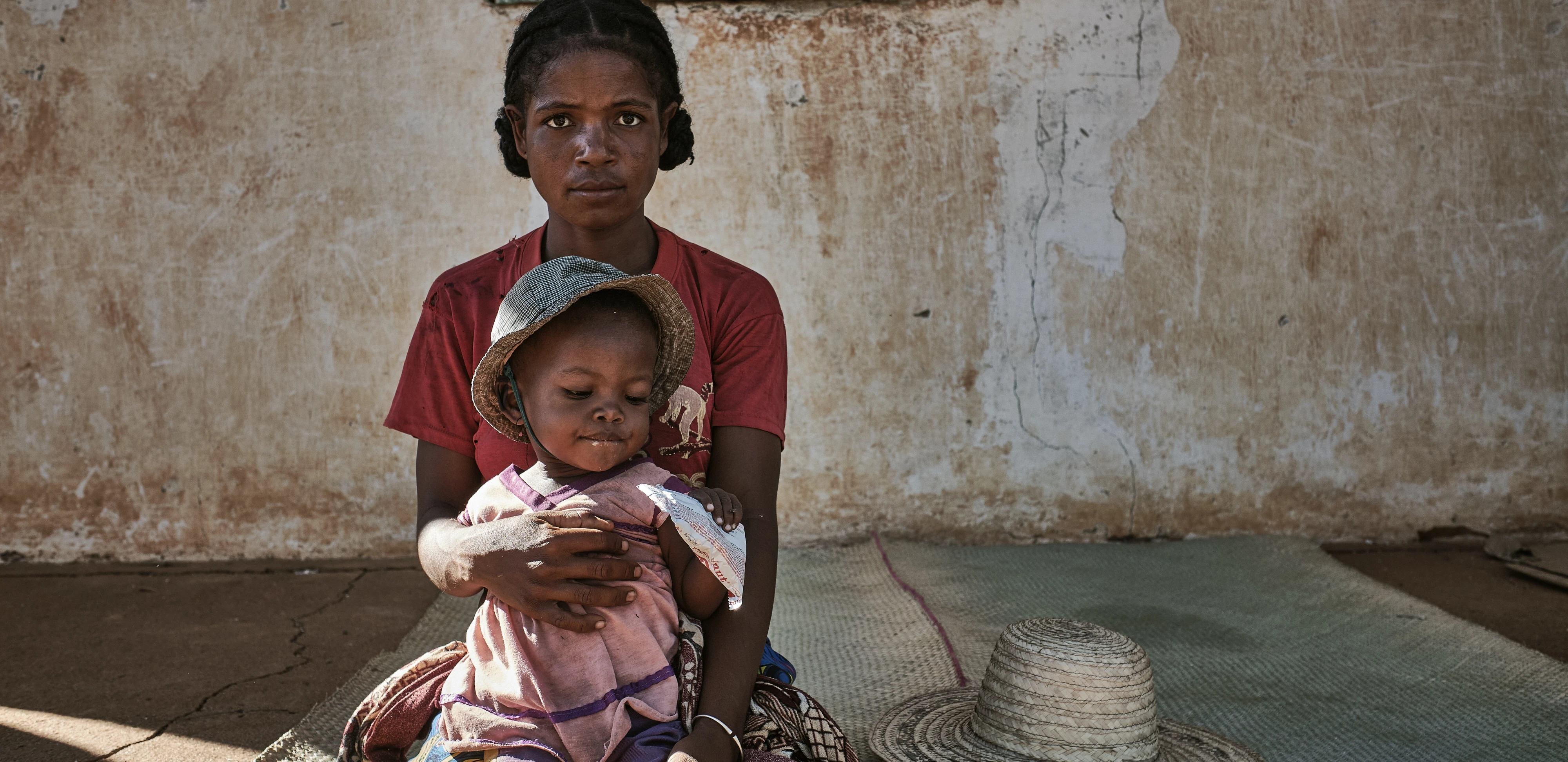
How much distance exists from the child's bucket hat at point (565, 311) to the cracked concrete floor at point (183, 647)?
137 cm

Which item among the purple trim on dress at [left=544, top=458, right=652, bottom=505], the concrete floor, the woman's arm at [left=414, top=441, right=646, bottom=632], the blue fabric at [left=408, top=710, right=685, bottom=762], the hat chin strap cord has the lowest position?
the concrete floor

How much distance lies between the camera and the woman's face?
1.67 m

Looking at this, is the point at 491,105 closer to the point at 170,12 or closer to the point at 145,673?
the point at 170,12

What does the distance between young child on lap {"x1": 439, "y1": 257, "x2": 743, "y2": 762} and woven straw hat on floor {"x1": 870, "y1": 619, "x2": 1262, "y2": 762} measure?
733 millimetres

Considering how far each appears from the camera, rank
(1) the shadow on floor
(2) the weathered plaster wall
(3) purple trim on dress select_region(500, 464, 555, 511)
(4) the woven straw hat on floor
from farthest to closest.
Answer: (2) the weathered plaster wall, (1) the shadow on floor, (4) the woven straw hat on floor, (3) purple trim on dress select_region(500, 464, 555, 511)

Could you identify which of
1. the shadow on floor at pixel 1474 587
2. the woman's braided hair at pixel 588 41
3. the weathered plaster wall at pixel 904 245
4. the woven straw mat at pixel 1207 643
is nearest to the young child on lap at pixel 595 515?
the woman's braided hair at pixel 588 41

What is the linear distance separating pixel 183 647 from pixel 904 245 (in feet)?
7.98

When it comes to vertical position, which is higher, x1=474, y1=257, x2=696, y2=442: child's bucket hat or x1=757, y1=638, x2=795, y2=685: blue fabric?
x1=474, y1=257, x2=696, y2=442: child's bucket hat

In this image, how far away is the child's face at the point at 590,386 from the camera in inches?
58.2

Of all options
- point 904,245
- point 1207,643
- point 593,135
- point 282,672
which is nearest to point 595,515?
point 593,135

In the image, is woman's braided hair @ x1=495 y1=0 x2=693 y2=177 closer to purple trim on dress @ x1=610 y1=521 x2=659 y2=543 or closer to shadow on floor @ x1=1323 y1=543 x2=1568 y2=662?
purple trim on dress @ x1=610 y1=521 x2=659 y2=543

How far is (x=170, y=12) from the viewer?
148 inches

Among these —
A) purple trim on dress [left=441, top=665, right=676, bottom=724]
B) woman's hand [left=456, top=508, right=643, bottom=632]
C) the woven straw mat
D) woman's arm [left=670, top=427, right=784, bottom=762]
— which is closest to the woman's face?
woman's arm [left=670, top=427, right=784, bottom=762]

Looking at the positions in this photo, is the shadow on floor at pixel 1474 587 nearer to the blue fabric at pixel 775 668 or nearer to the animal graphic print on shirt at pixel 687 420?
the blue fabric at pixel 775 668
